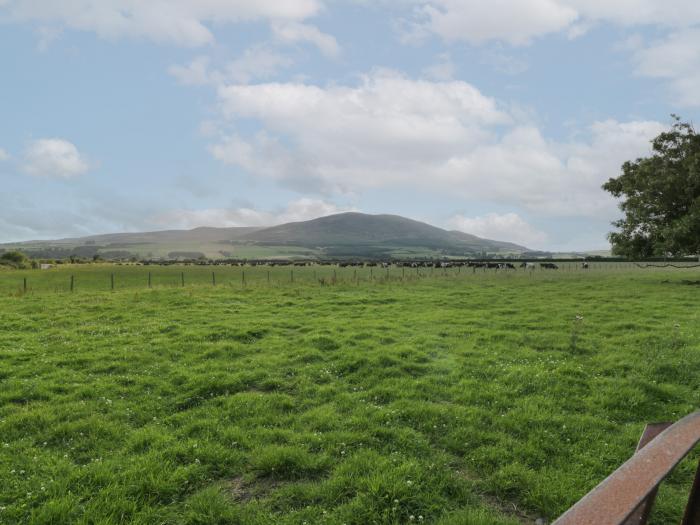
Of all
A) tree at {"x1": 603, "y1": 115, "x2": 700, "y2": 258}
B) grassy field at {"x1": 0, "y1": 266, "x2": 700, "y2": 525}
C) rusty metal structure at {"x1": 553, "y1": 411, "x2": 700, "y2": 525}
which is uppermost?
tree at {"x1": 603, "y1": 115, "x2": 700, "y2": 258}

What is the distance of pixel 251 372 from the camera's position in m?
11.3

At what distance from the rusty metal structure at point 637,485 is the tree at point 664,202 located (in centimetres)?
4190

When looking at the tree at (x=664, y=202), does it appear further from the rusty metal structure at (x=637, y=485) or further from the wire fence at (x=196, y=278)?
the rusty metal structure at (x=637, y=485)

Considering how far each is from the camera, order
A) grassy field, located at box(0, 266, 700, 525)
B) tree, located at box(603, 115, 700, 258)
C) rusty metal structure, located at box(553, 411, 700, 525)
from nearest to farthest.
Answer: rusty metal structure, located at box(553, 411, 700, 525) < grassy field, located at box(0, 266, 700, 525) < tree, located at box(603, 115, 700, 258)

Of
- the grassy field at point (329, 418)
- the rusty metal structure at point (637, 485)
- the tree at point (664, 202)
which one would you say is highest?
the tree at point (664, 202)

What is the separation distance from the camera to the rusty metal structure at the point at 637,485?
1702 mm

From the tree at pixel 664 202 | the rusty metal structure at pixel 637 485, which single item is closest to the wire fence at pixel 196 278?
the tree at pixel 664 202

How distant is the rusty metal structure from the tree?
1650 inches

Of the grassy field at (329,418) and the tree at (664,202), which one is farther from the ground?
the tree at (664,202)

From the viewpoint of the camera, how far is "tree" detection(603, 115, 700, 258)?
3666cm

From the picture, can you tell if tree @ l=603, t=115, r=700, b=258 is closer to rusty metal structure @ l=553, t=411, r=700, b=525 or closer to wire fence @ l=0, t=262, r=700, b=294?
wire fence @ l=0, t=262, r=700, b=294

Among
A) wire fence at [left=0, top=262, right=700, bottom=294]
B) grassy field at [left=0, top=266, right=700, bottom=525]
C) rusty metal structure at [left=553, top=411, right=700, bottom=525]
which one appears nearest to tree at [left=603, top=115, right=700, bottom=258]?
wire fence at [left=0, top=262, right=700, bottom=294]

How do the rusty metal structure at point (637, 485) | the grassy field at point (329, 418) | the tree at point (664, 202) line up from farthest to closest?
the tree at point (664, 202), the grassy field at point (329, 418), the rusty metal structure at point (637, 485)

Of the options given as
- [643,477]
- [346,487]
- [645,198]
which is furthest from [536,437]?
[645,198]
